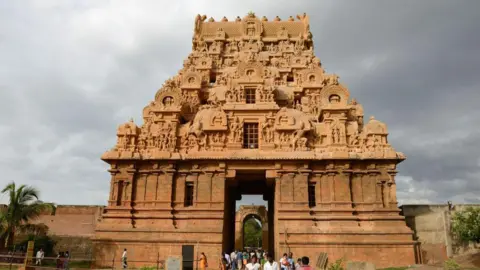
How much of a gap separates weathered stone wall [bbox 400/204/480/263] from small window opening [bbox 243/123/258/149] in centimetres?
985

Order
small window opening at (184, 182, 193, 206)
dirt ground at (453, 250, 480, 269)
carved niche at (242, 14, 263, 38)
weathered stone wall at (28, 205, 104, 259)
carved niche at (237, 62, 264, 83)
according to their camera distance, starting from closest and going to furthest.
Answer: dirt ground at (453, 250, 480, 269) → small window opening at (184, 182, 193, 206) → carved niche at (237, 62, 264, 83) → weathered stone wall at (28, 205, 104, 259) → carved niche at (242, 14, 263, 38)

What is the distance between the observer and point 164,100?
25.6 metres

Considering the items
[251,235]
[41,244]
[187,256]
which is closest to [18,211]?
[41,244]

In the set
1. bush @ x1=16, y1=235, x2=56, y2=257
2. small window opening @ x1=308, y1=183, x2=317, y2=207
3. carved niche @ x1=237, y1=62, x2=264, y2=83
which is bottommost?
bush @ x1=16, y1=235, x2=56, y2=257

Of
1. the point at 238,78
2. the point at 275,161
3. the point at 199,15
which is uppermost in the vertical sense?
the point at 199,15

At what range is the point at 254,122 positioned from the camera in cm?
2428

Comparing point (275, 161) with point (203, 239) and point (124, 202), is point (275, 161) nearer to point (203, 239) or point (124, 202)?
point (203, 239)

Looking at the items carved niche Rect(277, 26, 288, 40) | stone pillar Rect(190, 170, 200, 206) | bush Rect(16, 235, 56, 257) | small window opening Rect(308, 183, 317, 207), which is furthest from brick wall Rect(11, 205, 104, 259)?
carved niche Rect(277, 26, 288, 40)

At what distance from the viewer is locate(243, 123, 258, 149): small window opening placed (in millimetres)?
23969

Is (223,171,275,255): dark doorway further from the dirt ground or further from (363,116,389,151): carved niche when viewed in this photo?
the dirt ground

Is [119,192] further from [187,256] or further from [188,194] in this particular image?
[187,256]

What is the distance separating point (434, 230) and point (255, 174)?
1094cm

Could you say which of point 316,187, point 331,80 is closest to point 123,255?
point 316,187

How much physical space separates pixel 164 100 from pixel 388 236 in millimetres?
15917
